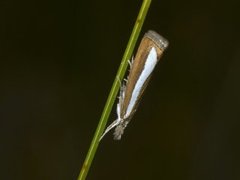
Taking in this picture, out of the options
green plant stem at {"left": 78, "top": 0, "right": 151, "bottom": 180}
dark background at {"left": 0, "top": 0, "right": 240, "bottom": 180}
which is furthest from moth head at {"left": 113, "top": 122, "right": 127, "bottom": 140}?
dark background at {"left": 0, "top": 0, "right": 240, "bottom": 180}

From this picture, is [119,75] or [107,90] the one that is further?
[107,90]

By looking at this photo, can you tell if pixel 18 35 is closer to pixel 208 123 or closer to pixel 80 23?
pixel 80 23

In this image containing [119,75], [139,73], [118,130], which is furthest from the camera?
[118,130]

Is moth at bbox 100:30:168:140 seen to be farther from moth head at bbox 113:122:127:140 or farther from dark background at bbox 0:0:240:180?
dark background at bbox 0:0:240:180

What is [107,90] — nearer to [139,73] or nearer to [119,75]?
[139,73]

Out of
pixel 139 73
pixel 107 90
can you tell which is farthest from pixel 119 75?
pixel 107 90

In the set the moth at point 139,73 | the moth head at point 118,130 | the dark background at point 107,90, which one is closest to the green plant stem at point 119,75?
the moth at point 139,73
